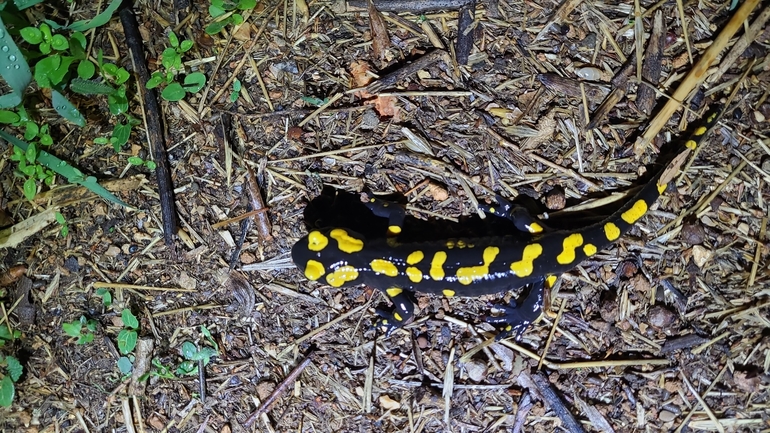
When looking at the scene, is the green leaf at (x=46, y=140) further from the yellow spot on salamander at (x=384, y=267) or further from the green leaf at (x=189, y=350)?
the yellow spot on salamander at (x=384, y=267)

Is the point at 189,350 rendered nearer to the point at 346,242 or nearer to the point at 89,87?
the point at 346,242

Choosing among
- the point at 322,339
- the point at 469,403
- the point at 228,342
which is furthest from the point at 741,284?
the point at 228,342

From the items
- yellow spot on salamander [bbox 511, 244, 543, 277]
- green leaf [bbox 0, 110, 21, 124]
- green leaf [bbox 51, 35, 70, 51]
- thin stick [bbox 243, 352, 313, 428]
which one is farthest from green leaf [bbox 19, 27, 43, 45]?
yellow spot on salamander [bbox 511, 244, 543, 277]

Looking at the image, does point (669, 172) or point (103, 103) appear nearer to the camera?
point (669, 172)

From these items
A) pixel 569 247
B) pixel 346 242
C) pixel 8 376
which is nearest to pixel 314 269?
pixel 346 242

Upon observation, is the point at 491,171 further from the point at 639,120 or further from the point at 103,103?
the point at 103,103

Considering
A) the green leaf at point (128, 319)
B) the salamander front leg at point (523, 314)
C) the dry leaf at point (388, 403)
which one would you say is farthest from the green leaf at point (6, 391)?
the salamander front leg at point (523, 314)

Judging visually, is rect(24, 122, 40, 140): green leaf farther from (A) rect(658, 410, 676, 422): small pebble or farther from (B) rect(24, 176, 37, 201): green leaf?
(A) rect(658, 410, 676, 422): small pebble
